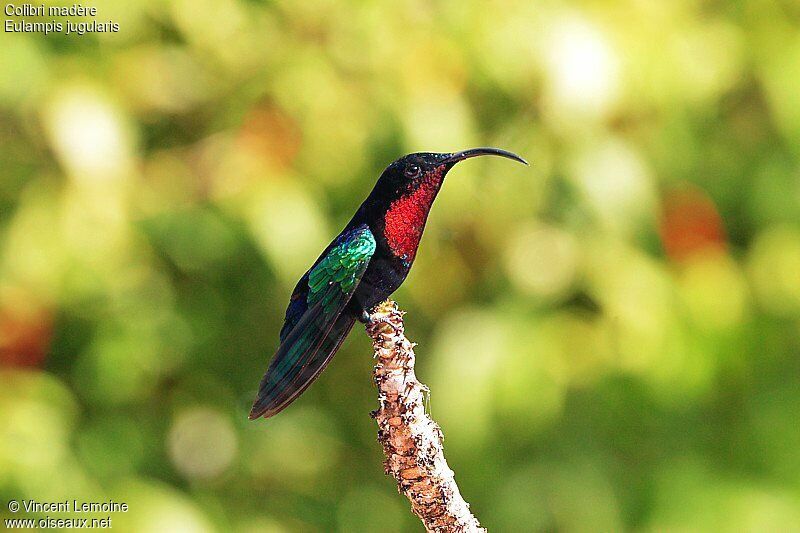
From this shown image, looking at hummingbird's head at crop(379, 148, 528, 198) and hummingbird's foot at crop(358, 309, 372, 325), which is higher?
hummingbird's head at crop(379, 148, 528, 198)

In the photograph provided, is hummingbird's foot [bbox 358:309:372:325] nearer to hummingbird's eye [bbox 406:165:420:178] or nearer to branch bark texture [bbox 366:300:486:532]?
branch bark texture [bbox 366:300:486:532]

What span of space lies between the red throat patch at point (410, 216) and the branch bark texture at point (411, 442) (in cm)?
8

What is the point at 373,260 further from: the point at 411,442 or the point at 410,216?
the point at 411,442

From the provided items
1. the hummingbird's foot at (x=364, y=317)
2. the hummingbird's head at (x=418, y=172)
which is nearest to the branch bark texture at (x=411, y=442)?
the hummingbird's foot at (x=364, y=317)

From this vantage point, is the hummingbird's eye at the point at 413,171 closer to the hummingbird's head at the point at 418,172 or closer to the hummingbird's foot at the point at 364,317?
the hummingbird's head at the point at 418,172

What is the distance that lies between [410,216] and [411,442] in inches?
8.1

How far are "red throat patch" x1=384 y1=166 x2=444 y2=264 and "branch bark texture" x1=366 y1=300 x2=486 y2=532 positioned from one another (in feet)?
0.26

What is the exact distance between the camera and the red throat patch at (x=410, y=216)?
0.90 meters

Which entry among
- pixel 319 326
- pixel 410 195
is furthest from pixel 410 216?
pixel 319 326

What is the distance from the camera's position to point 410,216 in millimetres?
905

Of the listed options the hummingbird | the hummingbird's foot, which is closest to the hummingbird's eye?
the hummingbird

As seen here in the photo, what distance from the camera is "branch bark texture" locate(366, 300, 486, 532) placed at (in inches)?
33.1

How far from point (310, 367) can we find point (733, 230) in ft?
7.04

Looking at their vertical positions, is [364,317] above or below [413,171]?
below
